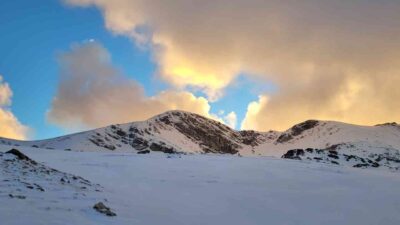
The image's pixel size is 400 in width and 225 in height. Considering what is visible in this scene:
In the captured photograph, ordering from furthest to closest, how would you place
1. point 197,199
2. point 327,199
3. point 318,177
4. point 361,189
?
point 318,177 → point 361,189 → point 327,199 → point 197,199

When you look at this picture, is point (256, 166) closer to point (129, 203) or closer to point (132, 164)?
point (132, 164)

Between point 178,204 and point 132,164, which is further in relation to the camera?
point 132,164

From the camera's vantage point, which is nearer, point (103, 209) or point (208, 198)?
point (103, 209)

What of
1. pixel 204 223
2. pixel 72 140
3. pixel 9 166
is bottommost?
pixel 204 223

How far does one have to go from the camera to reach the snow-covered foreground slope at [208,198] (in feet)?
37.9

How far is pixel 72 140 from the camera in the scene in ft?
540

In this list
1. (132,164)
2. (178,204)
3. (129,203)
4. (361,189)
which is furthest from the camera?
(132,164)

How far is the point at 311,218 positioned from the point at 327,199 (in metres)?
3.74

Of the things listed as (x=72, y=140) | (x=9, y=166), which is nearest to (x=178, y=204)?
(x=9, y=166)

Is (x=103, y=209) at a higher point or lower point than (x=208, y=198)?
lower

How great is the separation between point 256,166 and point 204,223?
53.8 ft

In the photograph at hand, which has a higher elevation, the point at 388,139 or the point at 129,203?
the point at 388,139

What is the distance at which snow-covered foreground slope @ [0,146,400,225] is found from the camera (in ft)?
37.9

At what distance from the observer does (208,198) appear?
16828mm
